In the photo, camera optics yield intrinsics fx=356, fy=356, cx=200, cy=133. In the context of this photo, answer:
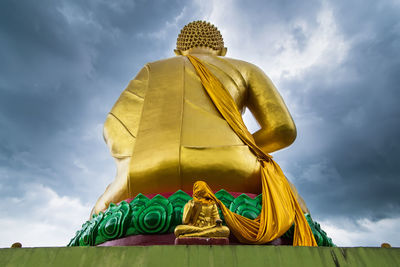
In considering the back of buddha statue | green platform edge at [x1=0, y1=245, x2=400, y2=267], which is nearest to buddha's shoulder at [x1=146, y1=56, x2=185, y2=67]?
the back of buddha statue

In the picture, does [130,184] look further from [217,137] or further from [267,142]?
[267,142]

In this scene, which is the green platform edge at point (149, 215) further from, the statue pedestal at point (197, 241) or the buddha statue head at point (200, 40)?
the buddha statue head at point (200, 40)

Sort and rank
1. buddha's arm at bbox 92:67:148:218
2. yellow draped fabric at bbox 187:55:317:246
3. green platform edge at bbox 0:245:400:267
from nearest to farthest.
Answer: green platform edge at bbox 0:245:400:267, yellow draped fabric at bbox 187:55:317:246, buddha's arm at bbox 92:67:148:218

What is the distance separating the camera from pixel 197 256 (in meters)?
2.25

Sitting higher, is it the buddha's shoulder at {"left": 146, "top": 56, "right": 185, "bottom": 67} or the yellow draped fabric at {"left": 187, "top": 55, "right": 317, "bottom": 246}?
the buddha's shoulder at {"left": 146, "top": 56, "right": 185, "bottom": 67}

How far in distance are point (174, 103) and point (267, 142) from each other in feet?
4.58

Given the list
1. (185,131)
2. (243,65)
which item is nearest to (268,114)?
(243,65)

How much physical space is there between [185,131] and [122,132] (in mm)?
951

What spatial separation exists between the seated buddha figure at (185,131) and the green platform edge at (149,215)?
0.28m

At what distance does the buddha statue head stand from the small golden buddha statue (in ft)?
12.1

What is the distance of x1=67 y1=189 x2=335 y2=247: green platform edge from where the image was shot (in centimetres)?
341

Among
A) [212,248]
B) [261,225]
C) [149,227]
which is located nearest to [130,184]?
[149,227]

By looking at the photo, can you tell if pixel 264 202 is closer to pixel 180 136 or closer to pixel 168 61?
pixel 180 136

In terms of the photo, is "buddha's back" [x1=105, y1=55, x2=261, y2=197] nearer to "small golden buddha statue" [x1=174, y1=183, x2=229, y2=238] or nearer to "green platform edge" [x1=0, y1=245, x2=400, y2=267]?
"small golden buddha statue" [x1=174, y1=183, x2=229, y2=238]
